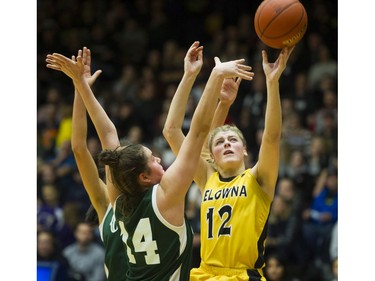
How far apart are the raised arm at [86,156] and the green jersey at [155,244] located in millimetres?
875

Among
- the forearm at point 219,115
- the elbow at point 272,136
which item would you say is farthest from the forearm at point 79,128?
Result: the elbow at point 272,136

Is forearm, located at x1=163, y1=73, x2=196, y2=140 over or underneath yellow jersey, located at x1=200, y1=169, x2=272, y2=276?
over

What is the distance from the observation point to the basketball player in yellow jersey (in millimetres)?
5297

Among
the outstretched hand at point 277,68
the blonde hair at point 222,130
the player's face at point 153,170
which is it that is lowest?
the player's face at point 153,170

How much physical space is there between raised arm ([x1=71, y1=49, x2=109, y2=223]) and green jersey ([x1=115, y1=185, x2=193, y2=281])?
875mm

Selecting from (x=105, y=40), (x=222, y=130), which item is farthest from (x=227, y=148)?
(x=105, y=40)

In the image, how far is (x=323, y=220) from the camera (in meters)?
9.67

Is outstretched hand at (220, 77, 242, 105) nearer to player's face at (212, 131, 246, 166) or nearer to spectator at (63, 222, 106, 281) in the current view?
player's face at (212, 131, 246, 166)

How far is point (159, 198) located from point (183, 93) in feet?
2.77

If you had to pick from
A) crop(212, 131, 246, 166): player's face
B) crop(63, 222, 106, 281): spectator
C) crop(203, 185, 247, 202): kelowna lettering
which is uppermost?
crop(212, 131, 246, 166): player's face

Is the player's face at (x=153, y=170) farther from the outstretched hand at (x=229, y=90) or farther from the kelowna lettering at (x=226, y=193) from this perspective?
the outstretched hand at (x=229, y=90)

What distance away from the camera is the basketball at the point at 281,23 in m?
5.47

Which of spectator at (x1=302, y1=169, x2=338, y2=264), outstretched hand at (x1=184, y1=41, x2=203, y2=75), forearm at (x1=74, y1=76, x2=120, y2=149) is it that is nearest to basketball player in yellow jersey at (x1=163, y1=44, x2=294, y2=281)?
outstretched hand at (x1=184, y1=41, x2=203, y2=75)

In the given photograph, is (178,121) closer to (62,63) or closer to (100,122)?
(100,122)
